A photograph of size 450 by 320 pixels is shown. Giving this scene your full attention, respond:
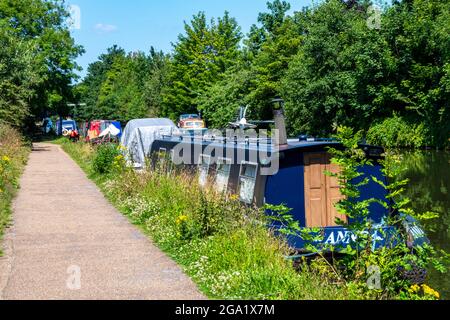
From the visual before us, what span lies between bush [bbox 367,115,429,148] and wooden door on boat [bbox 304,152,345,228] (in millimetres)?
24531

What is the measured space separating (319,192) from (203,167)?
12.7 ft

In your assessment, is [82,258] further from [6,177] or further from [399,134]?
[399,134]

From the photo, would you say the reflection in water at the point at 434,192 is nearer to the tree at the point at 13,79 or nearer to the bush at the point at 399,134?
the bush at the point at 399,134

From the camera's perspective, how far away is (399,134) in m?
33.1

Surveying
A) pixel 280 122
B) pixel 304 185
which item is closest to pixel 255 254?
pixel 304 185

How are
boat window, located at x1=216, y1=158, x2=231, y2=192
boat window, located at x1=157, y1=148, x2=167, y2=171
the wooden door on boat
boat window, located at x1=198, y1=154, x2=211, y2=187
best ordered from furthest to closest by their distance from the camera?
1. boat window, located at x1=157, y1=148, x2=167, y2=171
2. boat window, located at x1=198, y1=154, x2=211, y2=187
3. boat window, located at x1=216, y1=158, x2=231, y2=192
4. the wooden door on boat

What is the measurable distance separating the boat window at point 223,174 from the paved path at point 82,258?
1.73 metres

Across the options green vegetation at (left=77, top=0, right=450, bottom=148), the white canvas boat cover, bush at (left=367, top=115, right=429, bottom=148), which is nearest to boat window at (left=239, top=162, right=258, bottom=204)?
the white canvas boat cover

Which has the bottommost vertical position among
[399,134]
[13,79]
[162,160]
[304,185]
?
[304,185]

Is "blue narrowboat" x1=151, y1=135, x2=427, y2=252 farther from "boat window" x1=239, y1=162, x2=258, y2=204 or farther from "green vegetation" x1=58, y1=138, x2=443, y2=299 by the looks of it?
"green vegetation" x1=58, y1=138, x2=443, y2=299

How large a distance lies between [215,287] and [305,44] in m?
31.3

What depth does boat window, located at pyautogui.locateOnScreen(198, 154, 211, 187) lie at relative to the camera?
1159cm
